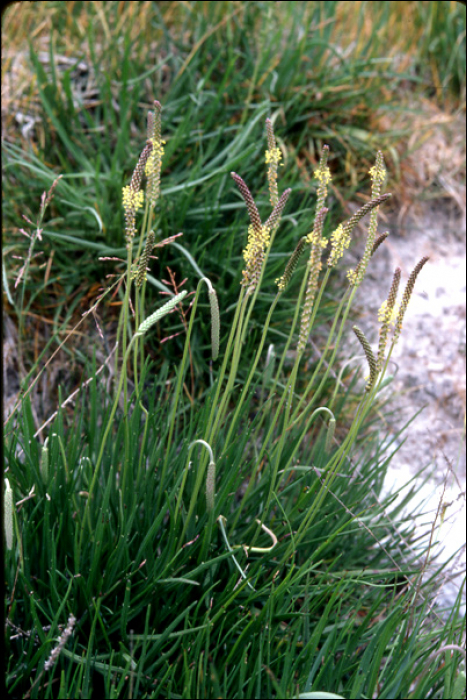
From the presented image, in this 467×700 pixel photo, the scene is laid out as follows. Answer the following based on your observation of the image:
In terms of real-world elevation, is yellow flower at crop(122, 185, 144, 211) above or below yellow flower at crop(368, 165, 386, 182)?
below

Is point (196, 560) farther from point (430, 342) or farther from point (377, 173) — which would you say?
point (430, 342)

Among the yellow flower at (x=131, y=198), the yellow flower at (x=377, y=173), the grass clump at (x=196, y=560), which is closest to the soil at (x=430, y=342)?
the grass clump at (x=196, y=560)

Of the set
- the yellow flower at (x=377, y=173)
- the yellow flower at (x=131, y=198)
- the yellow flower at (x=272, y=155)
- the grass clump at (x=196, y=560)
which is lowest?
the grass clump at (x=196, y=560)

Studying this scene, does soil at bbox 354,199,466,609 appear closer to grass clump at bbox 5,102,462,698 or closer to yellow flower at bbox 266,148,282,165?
grass clump at bbox 5,102,462,698

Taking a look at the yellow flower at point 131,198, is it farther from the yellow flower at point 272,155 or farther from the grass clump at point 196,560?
the yellow flower at point 272,155

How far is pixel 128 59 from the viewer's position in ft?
9.04

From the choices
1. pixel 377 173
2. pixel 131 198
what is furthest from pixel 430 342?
pixel 131 198

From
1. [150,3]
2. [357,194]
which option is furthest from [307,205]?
→ [150,3]

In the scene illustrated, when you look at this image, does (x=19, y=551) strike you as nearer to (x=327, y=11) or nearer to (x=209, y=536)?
(x=209, y=536)

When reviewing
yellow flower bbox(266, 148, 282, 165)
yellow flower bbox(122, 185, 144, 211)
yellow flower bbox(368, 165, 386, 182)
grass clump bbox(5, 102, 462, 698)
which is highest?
yellow flower bbox(368, 165, 386, 182)

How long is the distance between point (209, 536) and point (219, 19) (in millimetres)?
2529

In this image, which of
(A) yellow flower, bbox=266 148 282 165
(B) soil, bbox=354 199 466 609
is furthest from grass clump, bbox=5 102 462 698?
(B) soil, bbox=354 199 466 609

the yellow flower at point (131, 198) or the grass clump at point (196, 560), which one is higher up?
the yellow flower at point (131, 198)

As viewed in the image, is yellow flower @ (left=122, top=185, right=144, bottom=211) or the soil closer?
yellow flower @ (left=122, top=185, right=144, bottom=211)
